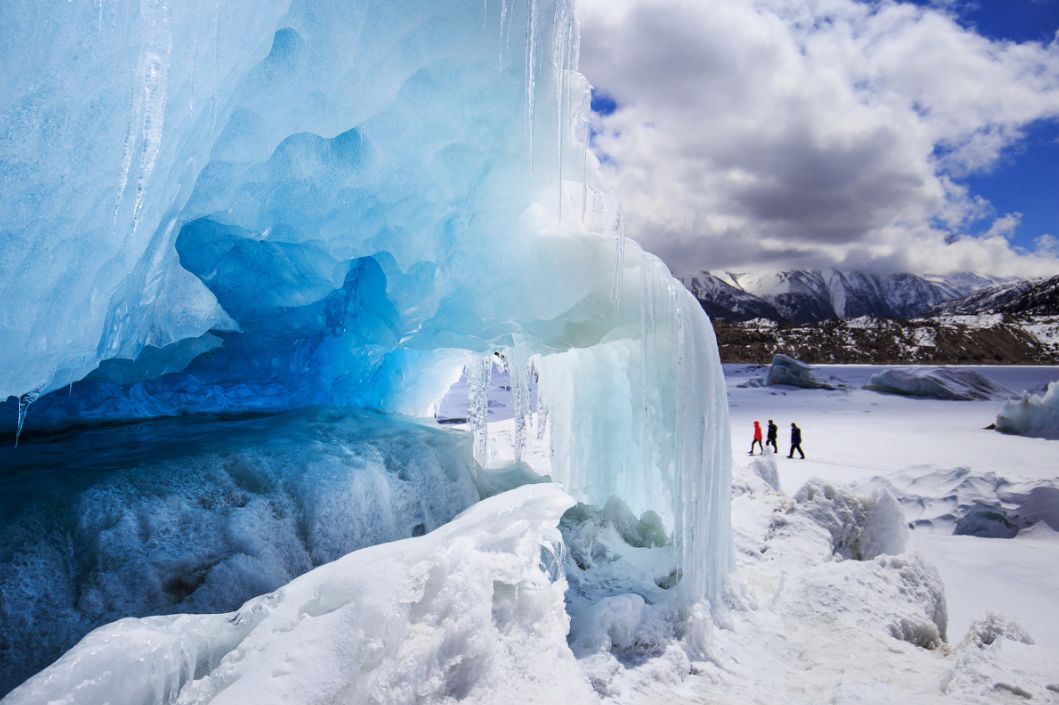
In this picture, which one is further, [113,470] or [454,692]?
[113,470]

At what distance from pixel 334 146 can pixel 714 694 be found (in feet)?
15.7

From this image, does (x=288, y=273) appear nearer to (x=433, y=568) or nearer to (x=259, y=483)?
Answer: (x=259, y=483)

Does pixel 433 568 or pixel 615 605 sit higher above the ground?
pixel 433 568

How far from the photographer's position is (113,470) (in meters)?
3.32

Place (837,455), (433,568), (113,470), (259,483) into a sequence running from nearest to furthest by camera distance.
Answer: (433,568) → (113,470) → (259,483) → (837,455)

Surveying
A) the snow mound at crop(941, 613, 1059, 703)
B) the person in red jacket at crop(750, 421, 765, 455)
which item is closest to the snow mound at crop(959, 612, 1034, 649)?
the snow mound at crop(941, 613, 1059, 703)

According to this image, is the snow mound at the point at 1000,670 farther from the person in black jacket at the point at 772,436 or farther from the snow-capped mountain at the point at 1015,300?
the snow-capped mountain at the point at 1015,300

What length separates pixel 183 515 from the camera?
3.31 meters

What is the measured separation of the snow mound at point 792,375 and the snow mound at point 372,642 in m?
30.3

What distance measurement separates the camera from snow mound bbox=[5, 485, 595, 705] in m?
2.08

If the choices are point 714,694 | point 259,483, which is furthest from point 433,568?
point 714,694

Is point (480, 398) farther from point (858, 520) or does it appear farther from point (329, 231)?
point (858, 520)

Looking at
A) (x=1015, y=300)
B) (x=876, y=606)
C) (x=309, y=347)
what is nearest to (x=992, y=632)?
(x=876, y=606)

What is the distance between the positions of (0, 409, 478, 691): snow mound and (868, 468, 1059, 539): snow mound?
244 inches
